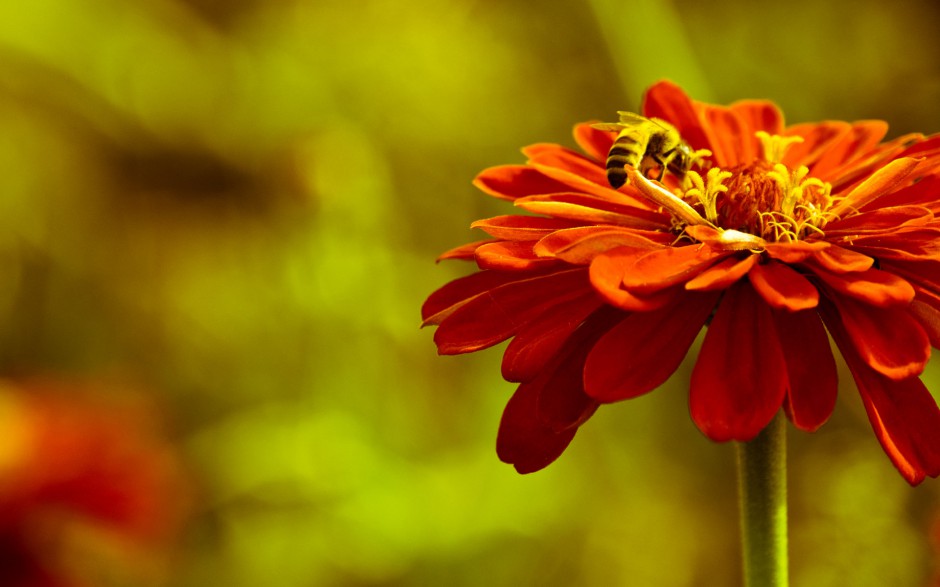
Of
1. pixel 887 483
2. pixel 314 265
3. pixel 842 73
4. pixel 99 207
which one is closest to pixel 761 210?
pixel 887 483

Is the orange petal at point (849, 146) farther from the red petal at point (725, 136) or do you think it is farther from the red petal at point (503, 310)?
the red petal at point (503, 310)

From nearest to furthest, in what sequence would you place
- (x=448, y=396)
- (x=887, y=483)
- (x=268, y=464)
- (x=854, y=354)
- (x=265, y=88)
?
(x=854, y=354), (x=887, y=483), (x=268, y=464), (x=448, y=396), (x=265, y=88)

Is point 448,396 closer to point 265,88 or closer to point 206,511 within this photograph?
point 206,511

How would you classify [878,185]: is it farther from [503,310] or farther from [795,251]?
[503,310]

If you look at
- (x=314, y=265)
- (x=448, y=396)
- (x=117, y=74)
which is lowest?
(x=448, y=396)

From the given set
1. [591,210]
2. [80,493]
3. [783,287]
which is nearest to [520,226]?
[591,210]

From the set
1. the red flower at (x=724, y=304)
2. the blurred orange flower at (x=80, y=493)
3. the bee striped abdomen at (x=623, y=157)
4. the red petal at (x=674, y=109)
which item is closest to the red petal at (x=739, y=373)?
the red flower at (x=724, y=304)
